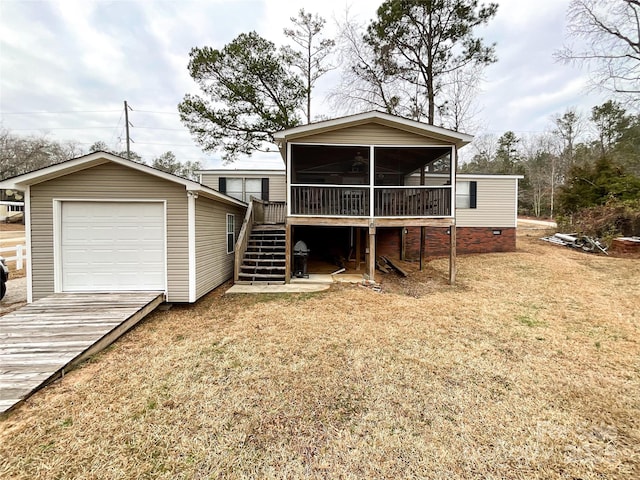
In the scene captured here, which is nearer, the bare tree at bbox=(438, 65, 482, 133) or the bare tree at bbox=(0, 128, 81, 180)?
the bare tree at bbox=(438, 65, 482, 133)

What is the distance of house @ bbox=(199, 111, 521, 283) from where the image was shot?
298 inches

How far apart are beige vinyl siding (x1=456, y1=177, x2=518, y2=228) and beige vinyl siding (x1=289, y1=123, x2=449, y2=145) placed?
5.87 m

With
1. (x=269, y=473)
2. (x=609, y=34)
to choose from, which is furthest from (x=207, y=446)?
(x=609, y=34)

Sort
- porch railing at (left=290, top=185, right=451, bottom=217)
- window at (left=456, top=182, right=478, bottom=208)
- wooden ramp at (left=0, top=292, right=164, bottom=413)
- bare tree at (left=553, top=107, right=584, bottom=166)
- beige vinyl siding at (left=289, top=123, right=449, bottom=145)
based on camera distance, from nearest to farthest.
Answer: wooden ramp at (left=0, top=292, right=164, bottom=413)
beige vinyl siding at (left=289, top=123, right=449, bottom=145)
porch railing at (left=290, top=185, right=451, bottom=217)
window at (left=456, top=182, right=478, bottom=208)
bare tree at (left=553, top=107, right=584, bottom=166)

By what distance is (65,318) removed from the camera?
4371 mm

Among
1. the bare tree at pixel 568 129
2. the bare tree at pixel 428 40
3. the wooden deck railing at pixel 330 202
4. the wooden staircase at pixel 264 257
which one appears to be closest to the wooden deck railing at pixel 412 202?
the wooden deck railing at pixel 330 202

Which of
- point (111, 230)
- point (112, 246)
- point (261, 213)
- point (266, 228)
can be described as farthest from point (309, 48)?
point (112, 246)

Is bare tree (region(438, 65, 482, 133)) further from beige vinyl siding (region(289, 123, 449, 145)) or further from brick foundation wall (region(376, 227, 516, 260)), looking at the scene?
beige vinyl siding (region(289, 123, 449, 145))

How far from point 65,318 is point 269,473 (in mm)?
4479

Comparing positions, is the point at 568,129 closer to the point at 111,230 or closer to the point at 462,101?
the point at 462,101

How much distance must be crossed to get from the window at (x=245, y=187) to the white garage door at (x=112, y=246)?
21.2 feet

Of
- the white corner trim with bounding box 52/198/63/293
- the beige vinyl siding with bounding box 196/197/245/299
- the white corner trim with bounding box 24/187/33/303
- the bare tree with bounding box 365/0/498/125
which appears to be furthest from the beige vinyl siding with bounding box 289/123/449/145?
the bare tree with bounding box 365/0/498/125

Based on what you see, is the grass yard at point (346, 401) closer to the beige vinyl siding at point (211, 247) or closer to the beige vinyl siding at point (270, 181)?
the beige vinyl siding at point (211, 247)

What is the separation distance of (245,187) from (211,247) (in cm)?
574
